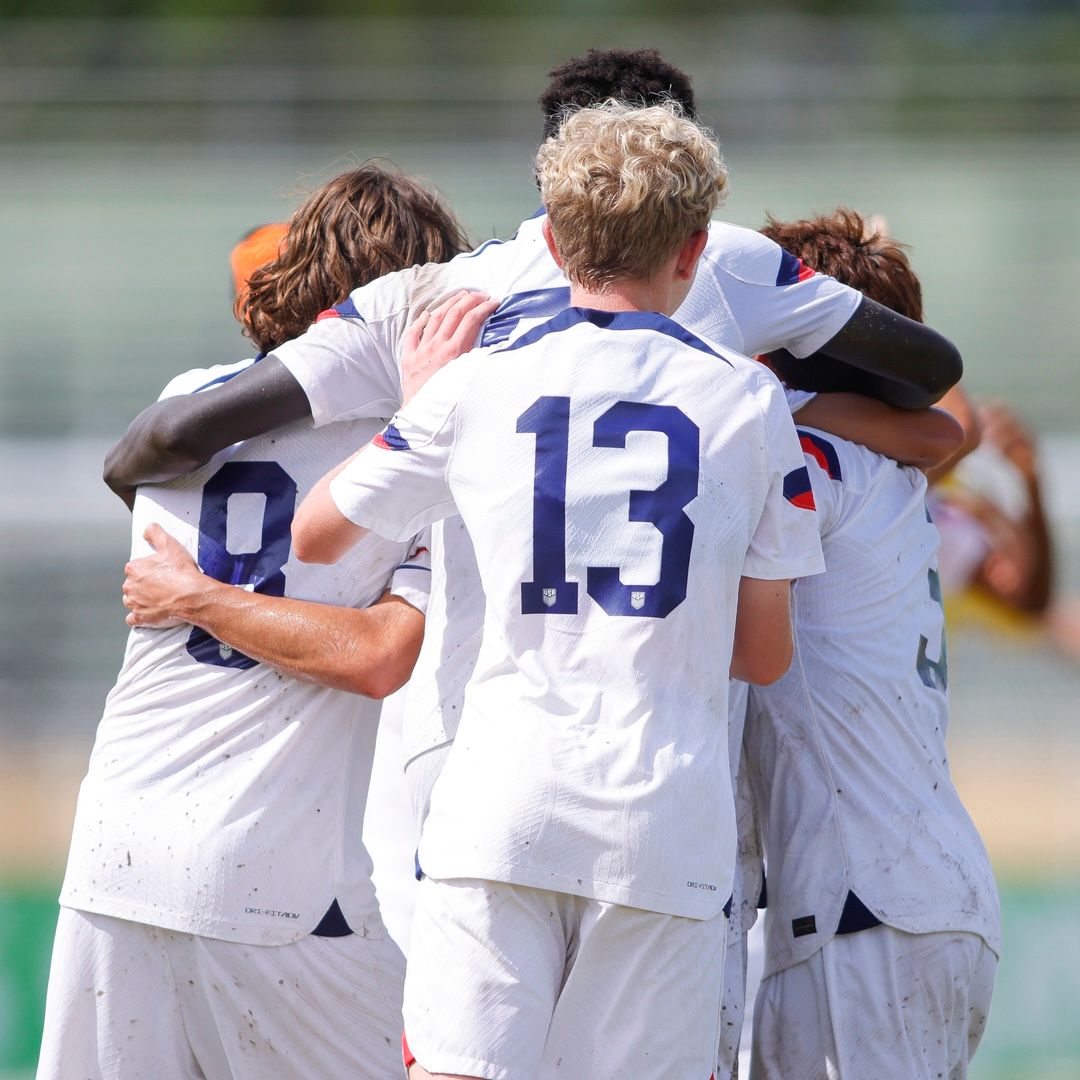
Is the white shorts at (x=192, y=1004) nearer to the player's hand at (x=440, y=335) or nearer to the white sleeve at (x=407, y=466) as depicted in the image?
the white sleeve at (x=407, y=466)

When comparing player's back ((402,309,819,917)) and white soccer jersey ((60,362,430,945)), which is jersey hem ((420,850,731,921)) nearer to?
player's back ((402,309,819,917))

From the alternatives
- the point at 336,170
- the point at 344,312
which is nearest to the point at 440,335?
the point at 344,312

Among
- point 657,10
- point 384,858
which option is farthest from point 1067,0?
point 384,858

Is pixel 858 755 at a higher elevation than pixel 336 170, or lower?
lower

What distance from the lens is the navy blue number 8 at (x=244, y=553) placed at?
9.55 feet

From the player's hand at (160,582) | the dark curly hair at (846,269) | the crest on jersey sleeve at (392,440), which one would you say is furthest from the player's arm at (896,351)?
the player's hand at (160,582)

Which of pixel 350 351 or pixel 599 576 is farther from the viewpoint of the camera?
pixel 350 351

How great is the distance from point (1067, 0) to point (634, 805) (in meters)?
21.0

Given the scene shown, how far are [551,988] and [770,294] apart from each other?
1322mm

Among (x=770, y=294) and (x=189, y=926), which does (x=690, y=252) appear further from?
(x=189, y=926)

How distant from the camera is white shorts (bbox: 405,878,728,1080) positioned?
7.31 feet

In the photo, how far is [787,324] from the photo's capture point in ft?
9.43

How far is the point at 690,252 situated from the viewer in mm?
2443

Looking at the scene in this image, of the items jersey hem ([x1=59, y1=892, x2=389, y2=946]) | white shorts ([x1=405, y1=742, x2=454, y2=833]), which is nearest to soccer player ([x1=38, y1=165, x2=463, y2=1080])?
jersey hem ([x1=59, y1=892, x2=389, y2=946])
